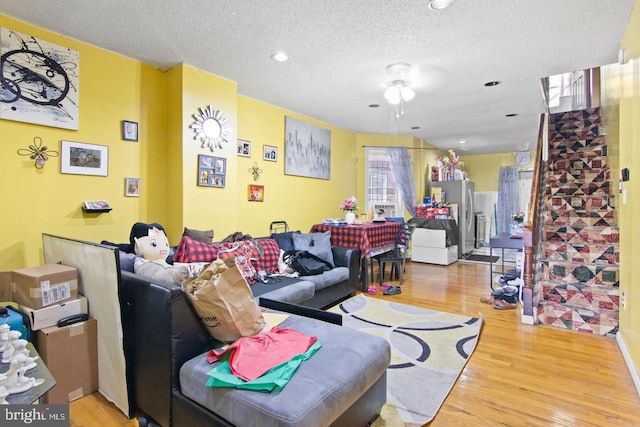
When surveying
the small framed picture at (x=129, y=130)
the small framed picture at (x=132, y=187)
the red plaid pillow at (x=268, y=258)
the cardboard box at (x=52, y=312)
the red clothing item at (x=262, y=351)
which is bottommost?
the red clothing item at (x=262, y=351)

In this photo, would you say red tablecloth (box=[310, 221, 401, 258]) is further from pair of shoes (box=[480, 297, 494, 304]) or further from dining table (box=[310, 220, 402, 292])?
pair of shoes (box=[480, 297, 494, 304])

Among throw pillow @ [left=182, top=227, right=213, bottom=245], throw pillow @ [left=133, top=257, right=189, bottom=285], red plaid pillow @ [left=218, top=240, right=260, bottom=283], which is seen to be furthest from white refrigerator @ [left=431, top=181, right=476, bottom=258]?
throw pillow @ [left=133, top=257, right=189, bottom=285]

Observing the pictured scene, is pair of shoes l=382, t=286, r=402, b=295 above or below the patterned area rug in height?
above

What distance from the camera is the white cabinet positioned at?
20.3 ft

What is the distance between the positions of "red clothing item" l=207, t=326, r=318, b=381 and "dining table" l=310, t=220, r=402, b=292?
2.68m

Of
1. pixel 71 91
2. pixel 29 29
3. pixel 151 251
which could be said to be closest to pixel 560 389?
pixel 151 251

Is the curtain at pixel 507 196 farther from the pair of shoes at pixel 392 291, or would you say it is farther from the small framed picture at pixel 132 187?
the small framed picture at pixel 132 187

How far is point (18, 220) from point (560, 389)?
4009 mm

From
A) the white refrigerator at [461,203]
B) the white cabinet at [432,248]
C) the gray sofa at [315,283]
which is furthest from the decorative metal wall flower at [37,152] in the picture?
the white refrigerator at [461,203]

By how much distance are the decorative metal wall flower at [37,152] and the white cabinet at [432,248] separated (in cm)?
573

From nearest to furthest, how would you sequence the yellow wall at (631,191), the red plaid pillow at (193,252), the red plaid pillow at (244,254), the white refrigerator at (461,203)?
1. the yellow wall at (631,191)
2. the red plaid pillow at (193,252)
3. the red plaid pillow at (244,254)
4. the white refrigerator at (461,203)

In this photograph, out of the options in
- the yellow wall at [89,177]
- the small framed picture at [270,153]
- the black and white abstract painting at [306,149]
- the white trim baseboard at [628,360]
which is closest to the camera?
the white trim baseboard at [628,360]

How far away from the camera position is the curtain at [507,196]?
26.8 feet

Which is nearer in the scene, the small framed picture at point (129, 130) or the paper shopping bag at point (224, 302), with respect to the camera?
the paper shopping bag at point (224, 302)
